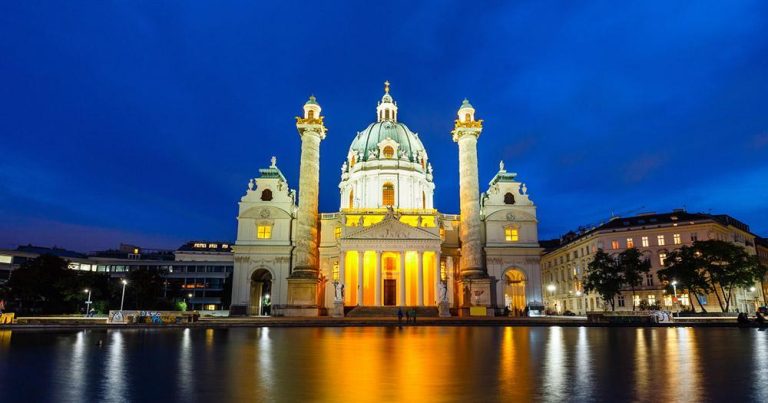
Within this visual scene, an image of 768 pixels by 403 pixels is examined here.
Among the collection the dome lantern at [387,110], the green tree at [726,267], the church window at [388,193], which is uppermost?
the dome lantern at [387,110]

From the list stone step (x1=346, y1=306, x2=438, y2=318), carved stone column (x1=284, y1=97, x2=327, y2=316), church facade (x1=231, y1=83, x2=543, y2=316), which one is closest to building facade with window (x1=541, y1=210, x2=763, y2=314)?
church facade (x1=231, y1=83, x2=543, y2=316)

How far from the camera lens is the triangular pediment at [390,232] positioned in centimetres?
6359

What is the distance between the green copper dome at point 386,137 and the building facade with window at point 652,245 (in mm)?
31587

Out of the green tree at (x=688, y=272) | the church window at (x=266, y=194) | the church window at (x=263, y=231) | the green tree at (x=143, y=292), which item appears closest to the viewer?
the green tree at (x=688, y=272)

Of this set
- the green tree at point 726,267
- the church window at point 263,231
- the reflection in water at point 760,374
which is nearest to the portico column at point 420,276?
the church window at point 263,231

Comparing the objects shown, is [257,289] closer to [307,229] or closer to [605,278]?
[307,229]

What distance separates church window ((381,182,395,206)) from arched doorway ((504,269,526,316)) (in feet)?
70.1

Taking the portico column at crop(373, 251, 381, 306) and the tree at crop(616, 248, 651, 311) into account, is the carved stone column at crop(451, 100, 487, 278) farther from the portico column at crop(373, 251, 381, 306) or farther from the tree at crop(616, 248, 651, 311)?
the tree at crop(616, 248, 651, 311)

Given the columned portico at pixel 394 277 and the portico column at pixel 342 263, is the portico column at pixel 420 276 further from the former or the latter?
the portico column at pixel 342 263

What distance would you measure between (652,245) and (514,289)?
68.5 ft

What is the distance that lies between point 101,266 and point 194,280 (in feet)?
83.7

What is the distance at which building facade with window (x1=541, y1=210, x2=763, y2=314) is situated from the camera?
233 ft

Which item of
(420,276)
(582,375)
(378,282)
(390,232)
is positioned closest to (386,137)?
(390,232)

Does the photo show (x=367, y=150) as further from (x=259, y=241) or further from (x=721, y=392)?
(x=721, y=392)
